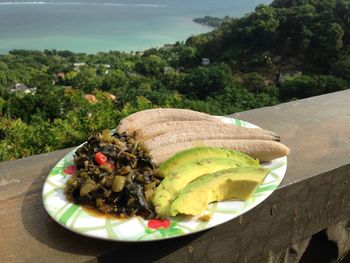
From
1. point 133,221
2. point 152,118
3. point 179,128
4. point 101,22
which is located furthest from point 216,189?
point 101,22

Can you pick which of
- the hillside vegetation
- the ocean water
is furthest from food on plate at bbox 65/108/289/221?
the ocean water

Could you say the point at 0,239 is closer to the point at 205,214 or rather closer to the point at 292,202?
the point at 205,214

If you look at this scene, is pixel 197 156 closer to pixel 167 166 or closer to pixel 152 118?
pixel 167 166

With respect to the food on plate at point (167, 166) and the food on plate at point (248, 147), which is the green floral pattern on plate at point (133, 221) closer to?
the food on plate at point (167, 166)

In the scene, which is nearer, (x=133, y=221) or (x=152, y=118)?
(x=133, y=221)

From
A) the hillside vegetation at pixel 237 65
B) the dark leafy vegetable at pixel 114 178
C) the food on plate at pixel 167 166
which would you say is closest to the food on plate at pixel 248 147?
the food on plate at pixel 167 166

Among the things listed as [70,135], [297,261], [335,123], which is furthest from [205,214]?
[70,135]

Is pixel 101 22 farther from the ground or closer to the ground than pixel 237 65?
farther from the ground
